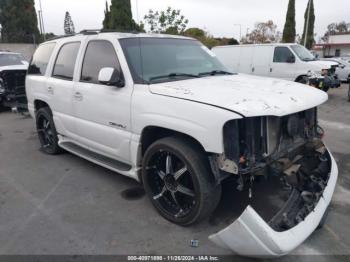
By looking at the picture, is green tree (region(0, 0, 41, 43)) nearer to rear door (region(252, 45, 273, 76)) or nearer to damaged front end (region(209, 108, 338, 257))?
rear door (region(252, 45, 273, 76))

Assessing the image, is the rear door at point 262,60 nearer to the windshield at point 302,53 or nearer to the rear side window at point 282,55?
the rear side window at point 282,55

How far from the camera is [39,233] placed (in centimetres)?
317

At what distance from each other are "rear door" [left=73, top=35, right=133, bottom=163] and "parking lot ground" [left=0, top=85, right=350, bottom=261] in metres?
0.56

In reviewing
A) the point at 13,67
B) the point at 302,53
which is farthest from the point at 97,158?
the point at 302,53

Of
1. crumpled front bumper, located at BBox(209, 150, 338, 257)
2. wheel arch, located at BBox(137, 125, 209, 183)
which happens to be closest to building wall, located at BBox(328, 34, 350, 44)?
wheel arch, located at BBox(137, 125, 209, 183)

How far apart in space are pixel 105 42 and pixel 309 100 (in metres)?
2.48

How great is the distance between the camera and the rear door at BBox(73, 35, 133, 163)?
140 inches

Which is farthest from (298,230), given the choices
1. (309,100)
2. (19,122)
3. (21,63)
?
(21,63)

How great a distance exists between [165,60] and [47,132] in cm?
286

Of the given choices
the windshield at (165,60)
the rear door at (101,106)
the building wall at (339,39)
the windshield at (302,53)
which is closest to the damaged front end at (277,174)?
the windshield at (165,60)

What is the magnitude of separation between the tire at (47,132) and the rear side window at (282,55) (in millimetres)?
9469

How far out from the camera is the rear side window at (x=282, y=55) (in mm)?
11766

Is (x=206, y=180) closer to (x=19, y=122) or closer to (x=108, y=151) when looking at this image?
(x=108, y=151)

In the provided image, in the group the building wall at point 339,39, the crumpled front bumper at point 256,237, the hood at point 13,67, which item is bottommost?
the crumpled front bumper at point 256,237
